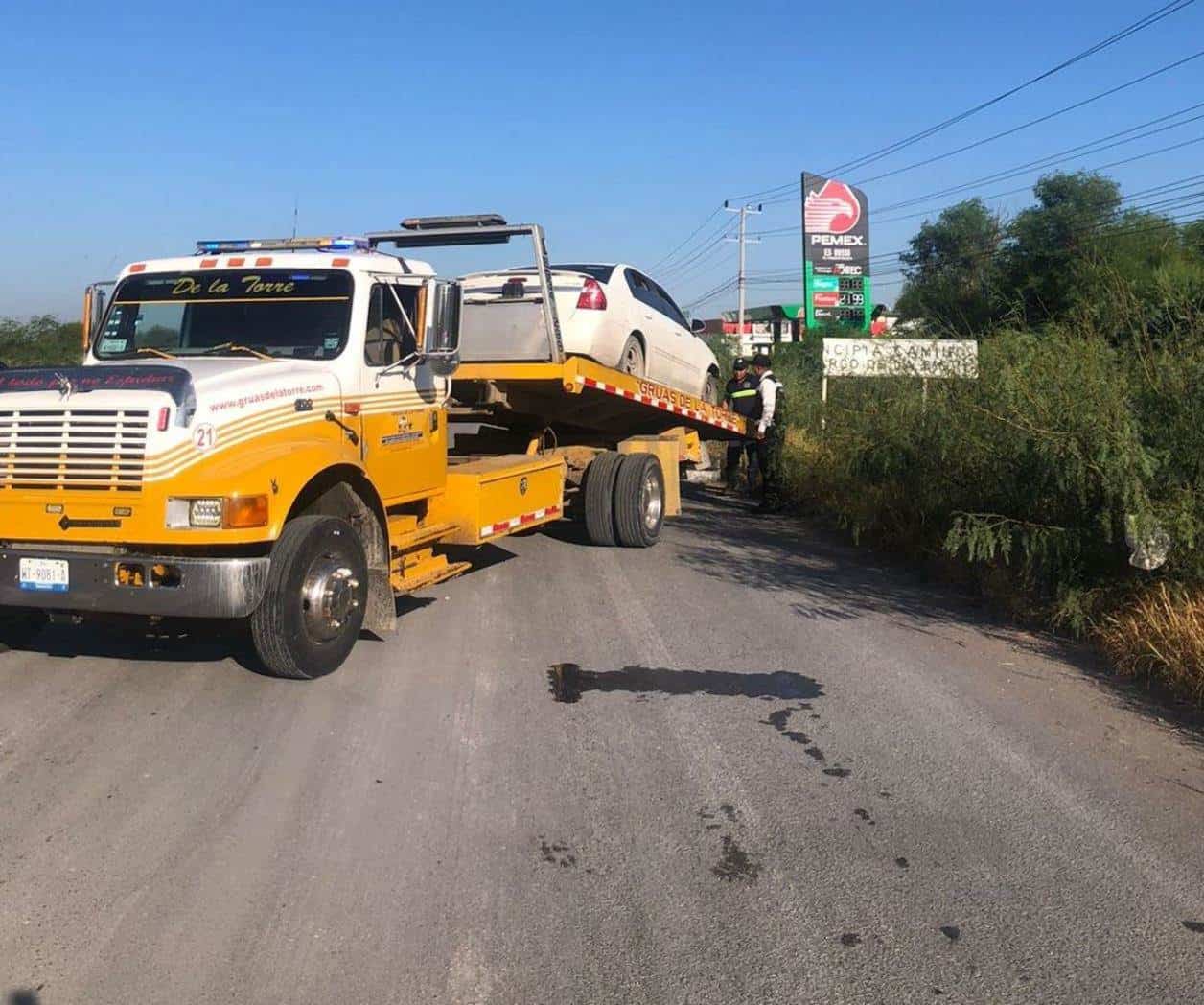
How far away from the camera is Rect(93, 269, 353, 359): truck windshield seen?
6961 mm

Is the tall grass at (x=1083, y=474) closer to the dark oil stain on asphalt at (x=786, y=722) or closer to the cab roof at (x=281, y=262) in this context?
the dark oil stain on asphalt at (x=786, y=722)

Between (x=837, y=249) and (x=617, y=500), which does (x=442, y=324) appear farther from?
(x=837, y=249)

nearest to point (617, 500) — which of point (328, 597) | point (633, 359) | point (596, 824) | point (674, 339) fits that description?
point (633, 359)

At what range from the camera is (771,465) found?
14.1m

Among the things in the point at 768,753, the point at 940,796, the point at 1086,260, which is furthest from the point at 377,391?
the point at 1086,260

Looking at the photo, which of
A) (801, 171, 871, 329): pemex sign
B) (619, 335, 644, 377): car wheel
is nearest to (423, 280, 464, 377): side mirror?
(619, 335, 644, 377): car wheel

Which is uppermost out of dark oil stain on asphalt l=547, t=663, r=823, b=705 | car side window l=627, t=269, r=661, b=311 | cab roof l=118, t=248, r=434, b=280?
car side window l=627, t=269, r=661, b=311

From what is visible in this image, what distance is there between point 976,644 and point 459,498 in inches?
147

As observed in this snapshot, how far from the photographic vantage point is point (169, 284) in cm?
731

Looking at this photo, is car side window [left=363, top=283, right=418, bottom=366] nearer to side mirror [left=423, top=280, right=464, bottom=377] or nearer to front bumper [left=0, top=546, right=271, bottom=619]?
side mirror [left=423, top=280, right=464, bottom=377]

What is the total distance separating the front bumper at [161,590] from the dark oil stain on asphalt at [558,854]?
85.0 inches

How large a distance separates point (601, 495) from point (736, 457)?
6.00 metres

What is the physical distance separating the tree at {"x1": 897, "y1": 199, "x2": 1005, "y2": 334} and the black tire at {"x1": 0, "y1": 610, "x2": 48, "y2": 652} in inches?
509

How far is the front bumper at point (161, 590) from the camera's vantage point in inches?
215
